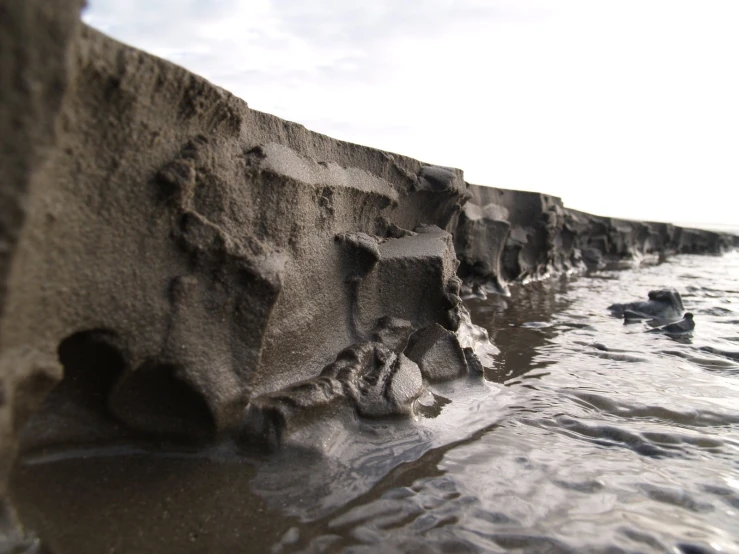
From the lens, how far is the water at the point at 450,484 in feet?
4.60

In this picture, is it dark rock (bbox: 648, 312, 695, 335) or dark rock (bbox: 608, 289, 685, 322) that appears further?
dark rock (bbox: 608, 289, 685, 322)

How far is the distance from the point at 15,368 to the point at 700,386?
3.09m

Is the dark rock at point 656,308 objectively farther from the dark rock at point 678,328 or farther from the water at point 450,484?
the water at point 450,484

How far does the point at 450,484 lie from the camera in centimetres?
174

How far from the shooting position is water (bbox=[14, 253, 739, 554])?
4.60 feet

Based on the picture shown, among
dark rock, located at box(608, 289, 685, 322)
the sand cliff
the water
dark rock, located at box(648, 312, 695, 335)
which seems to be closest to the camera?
the sand cliff

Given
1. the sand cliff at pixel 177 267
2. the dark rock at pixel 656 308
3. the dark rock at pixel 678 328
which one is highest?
the sand cliff at pixel 177 267

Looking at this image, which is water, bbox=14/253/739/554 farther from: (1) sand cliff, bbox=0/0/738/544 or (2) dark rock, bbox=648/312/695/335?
(2) dark rock, bbox=648/312/695/335

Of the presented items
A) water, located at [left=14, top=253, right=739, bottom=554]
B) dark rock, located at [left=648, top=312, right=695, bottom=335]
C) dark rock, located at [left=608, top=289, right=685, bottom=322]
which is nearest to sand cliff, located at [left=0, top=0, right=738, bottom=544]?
water, located at [left=14, top=253, right=739, bottom=554]

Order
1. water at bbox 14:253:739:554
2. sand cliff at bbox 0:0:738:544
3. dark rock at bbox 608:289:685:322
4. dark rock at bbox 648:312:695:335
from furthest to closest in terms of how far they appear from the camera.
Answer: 1. dark rock at bbox 608:289:685:322
2. dark rock at bbox 648:312:695:335
3. water at bbox 14:253:739:554
4. sand cliff at bbox 0:0:738:544

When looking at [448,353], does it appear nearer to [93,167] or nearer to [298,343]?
[298,343]

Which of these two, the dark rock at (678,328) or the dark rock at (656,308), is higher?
the dark rock at (656,308)

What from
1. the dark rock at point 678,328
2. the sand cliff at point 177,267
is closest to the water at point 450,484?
the sand cliff at point 177,267

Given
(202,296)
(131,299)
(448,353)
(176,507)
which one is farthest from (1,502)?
(448,353)
